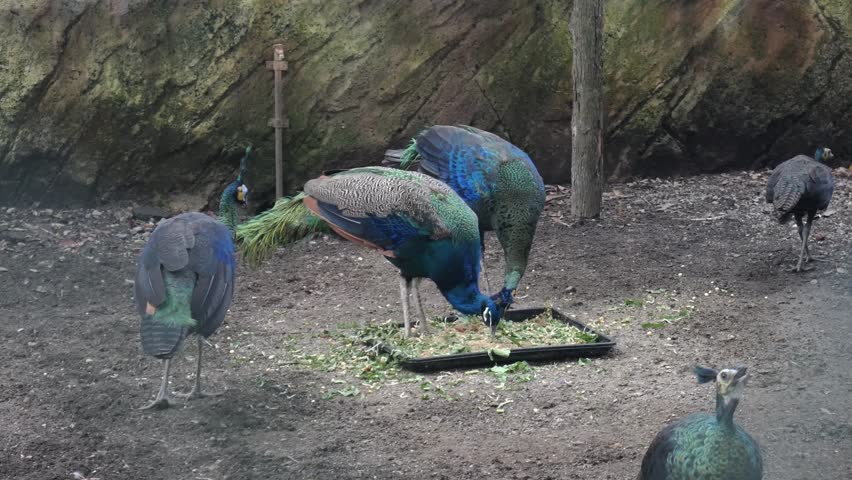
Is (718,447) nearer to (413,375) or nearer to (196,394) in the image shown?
(413,375)

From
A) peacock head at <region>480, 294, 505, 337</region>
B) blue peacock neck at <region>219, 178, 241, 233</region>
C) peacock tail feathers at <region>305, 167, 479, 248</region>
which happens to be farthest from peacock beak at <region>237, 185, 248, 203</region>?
peacock head at <region>480, 294, 505, 337</region>

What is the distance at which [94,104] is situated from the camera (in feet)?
29.1

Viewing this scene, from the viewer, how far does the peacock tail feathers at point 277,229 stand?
675cm

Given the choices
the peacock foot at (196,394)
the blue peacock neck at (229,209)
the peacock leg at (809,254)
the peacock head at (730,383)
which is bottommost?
the peacock foot at (196,394)

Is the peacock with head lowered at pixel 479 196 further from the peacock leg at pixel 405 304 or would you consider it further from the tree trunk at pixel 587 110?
the tree trunk at pixel 587 110

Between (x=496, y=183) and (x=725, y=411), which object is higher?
(x=496, y=183)

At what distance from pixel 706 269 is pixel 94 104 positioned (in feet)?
17.0

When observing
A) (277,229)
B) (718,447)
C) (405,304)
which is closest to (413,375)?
(405,304)

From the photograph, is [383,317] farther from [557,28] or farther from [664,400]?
[557,28]

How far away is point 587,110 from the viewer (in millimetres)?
8773

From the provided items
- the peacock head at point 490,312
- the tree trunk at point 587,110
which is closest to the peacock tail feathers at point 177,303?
the peacock head at point 490,312

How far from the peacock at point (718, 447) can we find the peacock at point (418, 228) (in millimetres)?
2373

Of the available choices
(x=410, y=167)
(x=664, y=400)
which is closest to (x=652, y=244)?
(x=410, y=167)

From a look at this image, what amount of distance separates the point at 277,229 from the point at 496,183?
4.79 feet
